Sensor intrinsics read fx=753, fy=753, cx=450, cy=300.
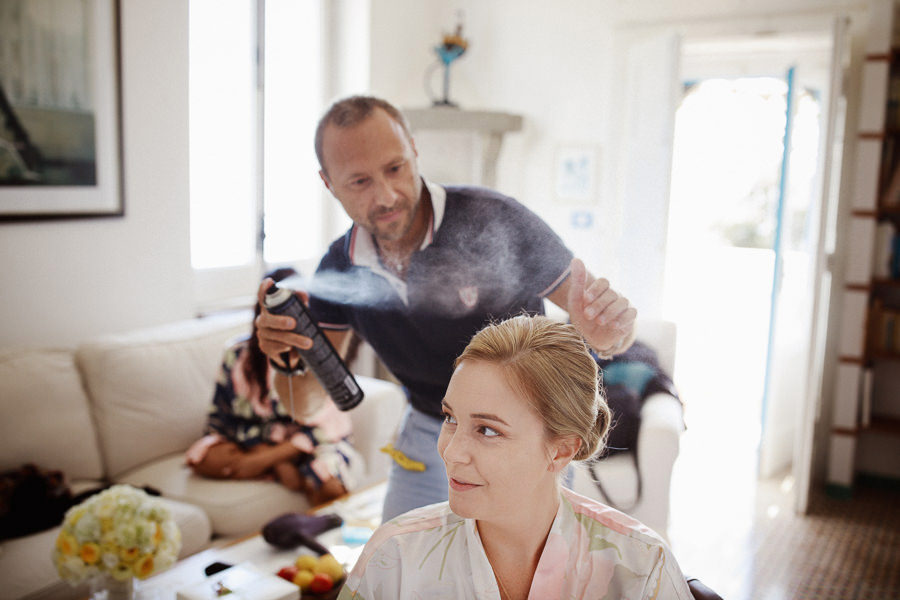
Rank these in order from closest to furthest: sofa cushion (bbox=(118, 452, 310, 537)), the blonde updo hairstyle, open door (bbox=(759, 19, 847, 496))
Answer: the blonde updo hairstyle → sofa cushion (bbox=(118, 452, 310, 537)) → open door (bbox=(759, 19, 847, 496))

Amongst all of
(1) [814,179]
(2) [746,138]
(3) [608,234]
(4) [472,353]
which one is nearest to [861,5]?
(1) [814,179]

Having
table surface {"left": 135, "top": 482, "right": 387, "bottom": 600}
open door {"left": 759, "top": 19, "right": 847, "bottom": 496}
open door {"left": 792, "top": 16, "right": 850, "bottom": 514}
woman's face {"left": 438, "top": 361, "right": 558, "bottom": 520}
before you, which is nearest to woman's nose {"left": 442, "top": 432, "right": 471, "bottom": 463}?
woman's face {"left": 438, "top": 361, "right": 558, "bottom": 520}

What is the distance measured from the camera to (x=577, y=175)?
64.7 inches

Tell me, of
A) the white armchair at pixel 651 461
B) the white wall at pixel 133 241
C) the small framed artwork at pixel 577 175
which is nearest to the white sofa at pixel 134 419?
the white wall at pixel 133 241

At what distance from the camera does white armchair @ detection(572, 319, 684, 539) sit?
127 cm

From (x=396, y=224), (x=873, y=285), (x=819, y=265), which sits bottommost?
(x=873, y=285)

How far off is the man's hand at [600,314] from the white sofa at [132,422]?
38.9 inches

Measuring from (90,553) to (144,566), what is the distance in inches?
4.3

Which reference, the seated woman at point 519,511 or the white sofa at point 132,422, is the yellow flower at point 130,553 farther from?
the seated woman at point 519,511

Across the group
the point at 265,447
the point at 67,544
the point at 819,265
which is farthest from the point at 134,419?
the point at 819,265

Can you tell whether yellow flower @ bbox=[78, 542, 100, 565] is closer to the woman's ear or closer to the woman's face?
the woman's face

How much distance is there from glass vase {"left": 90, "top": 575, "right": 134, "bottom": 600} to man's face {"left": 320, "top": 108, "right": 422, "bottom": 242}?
3.10 ft

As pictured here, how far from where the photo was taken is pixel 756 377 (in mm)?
2982

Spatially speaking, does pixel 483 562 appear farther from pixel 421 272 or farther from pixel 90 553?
pixel 90 553
